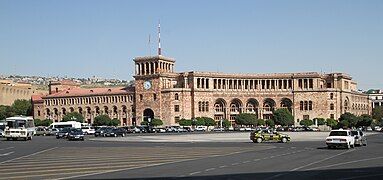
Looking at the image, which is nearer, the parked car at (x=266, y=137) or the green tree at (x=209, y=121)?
the parked car at (x=266, y=137)

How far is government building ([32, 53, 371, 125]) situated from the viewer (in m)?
155

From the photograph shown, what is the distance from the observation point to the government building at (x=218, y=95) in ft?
508

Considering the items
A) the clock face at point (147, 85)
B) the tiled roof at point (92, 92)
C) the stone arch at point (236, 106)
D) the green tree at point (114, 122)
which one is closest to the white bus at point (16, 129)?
the green tree at point (114, 122)

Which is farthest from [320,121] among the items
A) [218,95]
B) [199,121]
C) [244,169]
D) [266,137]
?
[244,169]

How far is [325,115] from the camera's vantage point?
156 metres

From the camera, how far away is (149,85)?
157 m

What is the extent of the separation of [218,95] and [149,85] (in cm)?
1789

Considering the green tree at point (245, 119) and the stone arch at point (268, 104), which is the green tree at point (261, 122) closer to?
the green tree at point (245, 119)

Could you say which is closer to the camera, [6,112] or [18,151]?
[18,151]

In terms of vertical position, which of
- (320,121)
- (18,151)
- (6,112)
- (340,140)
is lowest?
(320,121)

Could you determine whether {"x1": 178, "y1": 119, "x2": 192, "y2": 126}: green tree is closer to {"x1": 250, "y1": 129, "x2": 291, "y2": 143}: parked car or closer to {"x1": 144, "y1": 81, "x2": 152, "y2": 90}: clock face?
{"x1": 144, "y1": 81, "x2": 152, "y2": 90}: clock face

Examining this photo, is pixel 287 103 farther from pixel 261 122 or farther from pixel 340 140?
pixel 340 140

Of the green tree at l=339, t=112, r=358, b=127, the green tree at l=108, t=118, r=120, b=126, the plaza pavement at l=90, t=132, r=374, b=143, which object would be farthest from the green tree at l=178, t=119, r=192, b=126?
the plaza pavement at l=90, t=132, r=374, b=143

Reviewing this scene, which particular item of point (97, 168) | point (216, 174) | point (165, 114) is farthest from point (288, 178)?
point (165, 114)
